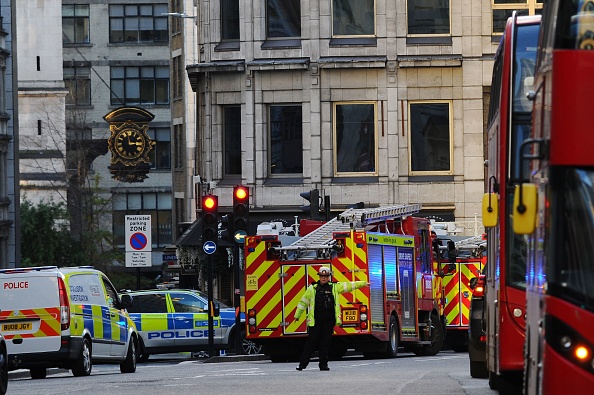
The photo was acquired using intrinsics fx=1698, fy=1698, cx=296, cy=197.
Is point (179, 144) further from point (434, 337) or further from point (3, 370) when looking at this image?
point (3, 370)

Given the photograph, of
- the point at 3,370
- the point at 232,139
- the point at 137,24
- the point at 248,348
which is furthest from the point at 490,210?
the point at 137,24

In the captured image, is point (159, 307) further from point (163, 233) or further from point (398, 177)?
point (163, 233)

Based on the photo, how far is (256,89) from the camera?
4619 cm

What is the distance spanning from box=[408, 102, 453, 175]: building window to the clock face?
28.0 metres

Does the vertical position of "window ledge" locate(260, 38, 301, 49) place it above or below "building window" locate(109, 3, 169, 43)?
below

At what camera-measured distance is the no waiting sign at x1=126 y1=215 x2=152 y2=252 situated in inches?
1484

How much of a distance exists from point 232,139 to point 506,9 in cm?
826

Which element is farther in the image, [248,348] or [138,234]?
[138,234]

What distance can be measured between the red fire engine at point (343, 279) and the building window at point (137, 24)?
195 feet

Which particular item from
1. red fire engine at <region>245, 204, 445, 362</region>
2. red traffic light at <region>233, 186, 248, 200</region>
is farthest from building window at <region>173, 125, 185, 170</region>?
red fire engine at <region>245, 204, 445, 362</region>

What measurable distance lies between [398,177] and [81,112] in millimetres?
40090

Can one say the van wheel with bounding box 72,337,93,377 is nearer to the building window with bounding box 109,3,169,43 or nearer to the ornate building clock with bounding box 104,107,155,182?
the ornate building clock with bounding box 104,107,155,182

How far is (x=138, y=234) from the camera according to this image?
37875 millimetres

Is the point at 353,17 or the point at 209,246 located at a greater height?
the point at 353,17
